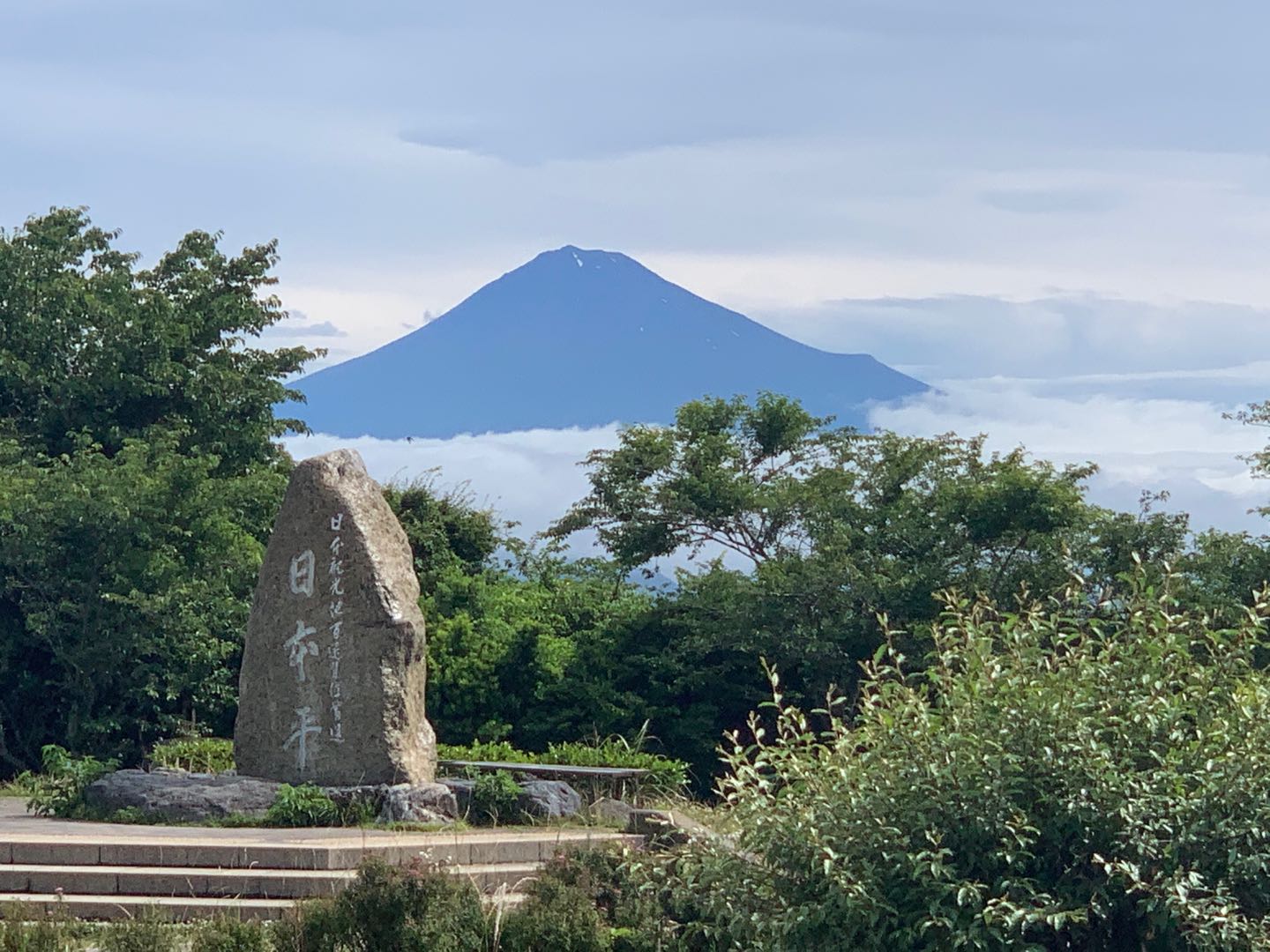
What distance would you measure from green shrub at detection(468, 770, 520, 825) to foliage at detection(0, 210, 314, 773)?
22.3ft

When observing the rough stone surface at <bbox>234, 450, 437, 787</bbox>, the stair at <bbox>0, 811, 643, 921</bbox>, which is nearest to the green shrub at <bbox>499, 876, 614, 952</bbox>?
the stair at <bbox>0, 811, 643, 921</bbox>

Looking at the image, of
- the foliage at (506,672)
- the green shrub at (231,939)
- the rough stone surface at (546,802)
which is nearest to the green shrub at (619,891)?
the green shrub at (231,939)

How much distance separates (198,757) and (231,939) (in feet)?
26.4

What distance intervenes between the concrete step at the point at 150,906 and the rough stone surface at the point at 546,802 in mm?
2580

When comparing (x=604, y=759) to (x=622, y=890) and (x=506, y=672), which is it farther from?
(x=622, y=890)

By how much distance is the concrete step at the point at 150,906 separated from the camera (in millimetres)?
9227

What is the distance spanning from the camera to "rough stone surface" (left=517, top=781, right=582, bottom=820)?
39.5ft

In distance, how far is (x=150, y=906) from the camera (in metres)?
9.25

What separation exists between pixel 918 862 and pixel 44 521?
1364 centimetres

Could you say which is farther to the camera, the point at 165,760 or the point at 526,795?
the point at 165,760

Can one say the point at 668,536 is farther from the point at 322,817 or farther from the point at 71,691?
the point at 322,817

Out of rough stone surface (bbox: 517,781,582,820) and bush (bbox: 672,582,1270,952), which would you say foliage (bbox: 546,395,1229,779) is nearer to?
rough stone surface (bbox: 517,781,582,820)

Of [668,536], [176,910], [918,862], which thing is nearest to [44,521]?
[668,536]

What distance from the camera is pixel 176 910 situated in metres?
9.45
